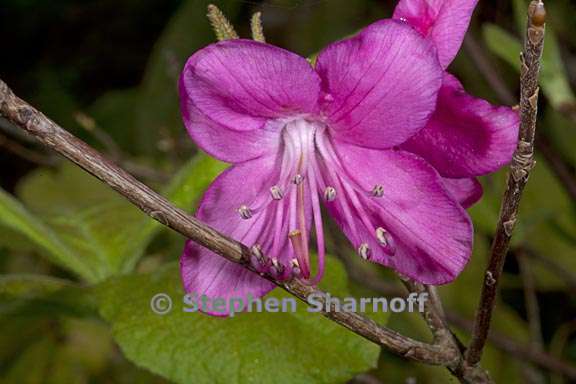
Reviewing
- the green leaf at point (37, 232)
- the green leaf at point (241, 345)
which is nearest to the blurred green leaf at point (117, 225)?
the green leaf at point (37, 232)

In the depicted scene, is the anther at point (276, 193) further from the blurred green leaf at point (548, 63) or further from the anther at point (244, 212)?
the blurred green leaf at point (548, 63)

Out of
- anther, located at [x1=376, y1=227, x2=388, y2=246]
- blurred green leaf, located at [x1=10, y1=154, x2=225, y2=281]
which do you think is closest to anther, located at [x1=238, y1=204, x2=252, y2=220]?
anther, located at [x1=376, y1=227, x2=388, y2=246]

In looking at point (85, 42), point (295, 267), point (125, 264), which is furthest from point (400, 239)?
point (85, 42)

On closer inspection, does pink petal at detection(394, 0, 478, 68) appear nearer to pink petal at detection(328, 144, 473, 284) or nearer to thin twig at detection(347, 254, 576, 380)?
pink petal at detection(328, 144, 473, 284)

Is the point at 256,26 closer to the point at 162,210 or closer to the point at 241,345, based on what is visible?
the point at 162,210

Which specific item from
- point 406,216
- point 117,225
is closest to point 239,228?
point 406,216

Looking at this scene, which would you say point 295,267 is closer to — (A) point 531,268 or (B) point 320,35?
(A) point 531,268
